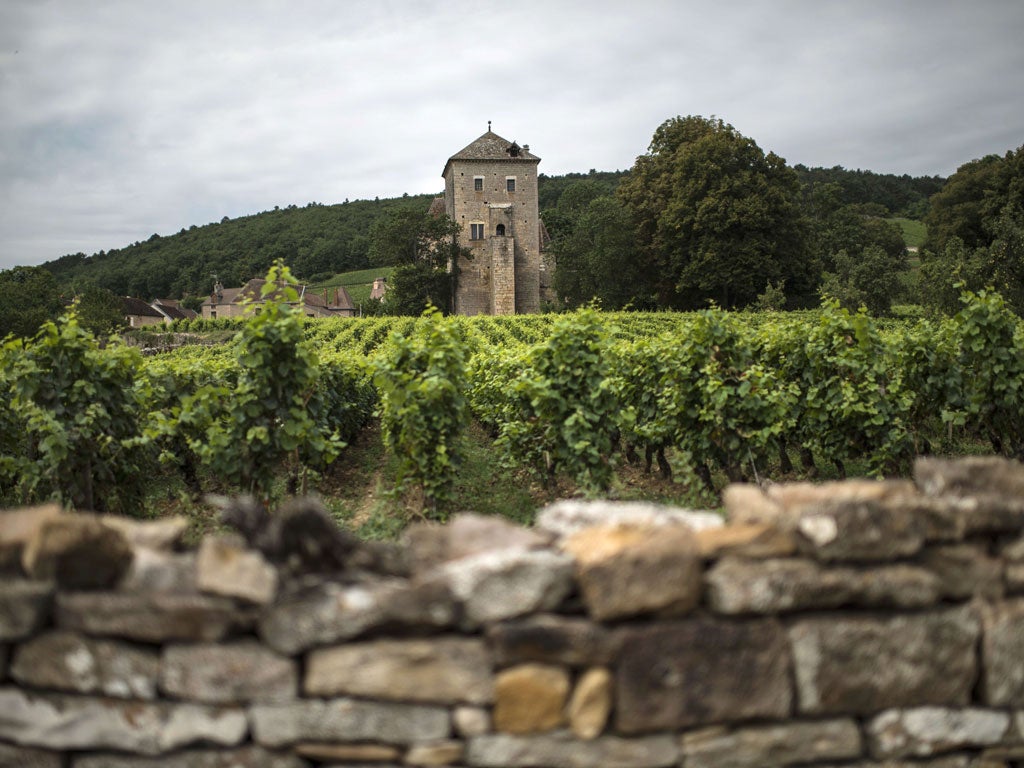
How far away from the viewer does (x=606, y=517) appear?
11.2 ft

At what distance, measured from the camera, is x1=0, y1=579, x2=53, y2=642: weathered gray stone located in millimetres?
2895

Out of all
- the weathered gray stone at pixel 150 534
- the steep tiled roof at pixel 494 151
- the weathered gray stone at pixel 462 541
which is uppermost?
the steep tiled roof at pixel 494 151

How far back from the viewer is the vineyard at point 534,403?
7.45 meters

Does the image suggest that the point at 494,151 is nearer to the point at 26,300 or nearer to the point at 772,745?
the point at 26,300

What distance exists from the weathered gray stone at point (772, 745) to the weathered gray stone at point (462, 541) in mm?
1083

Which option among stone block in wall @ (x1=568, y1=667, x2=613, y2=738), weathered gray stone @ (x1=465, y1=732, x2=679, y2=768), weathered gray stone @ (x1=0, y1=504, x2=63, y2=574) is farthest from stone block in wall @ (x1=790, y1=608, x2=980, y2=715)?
weathered gray stone @ (x1=0, y1=504, x2=63, y2=574)

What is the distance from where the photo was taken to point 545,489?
973 cm

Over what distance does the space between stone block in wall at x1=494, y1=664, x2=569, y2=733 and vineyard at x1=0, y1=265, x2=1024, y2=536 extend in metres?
4.51

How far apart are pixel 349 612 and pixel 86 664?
3.65 feet

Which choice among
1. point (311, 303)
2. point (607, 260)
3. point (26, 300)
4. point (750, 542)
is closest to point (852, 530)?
point (750, 542)

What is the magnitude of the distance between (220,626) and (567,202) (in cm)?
9030

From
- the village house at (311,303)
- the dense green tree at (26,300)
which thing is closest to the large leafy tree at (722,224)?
the dense green tree at (26,300)

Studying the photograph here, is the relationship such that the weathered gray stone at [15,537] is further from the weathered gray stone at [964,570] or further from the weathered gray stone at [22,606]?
the weathered gray stone at [964,570]

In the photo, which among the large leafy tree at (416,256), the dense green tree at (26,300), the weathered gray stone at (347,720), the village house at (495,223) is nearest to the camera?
the weathered gray stone at (347,720)
